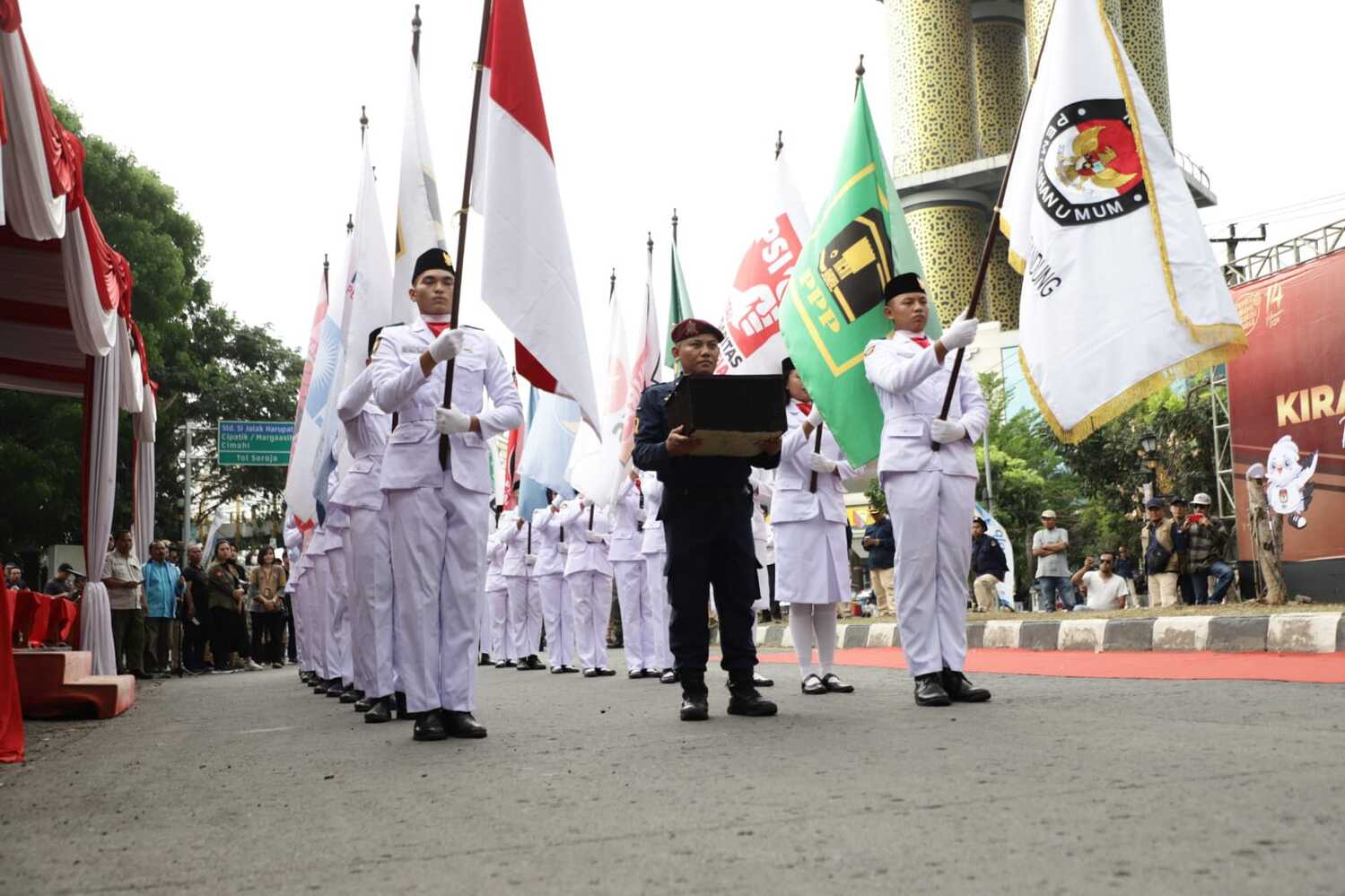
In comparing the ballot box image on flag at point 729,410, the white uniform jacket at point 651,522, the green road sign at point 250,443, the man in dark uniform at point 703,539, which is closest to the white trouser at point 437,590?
the man in dark uniform at point 703,539

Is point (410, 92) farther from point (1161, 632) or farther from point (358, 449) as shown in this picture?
point (1161, 632)

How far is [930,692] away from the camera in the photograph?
20.5 ft

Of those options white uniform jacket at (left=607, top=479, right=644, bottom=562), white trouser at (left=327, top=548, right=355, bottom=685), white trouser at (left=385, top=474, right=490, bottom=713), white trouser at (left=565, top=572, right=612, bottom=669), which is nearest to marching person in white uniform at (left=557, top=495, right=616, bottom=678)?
white trouser at (left=565, top=572, right=612, bottom=669)

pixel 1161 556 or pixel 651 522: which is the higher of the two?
pixel 651 522

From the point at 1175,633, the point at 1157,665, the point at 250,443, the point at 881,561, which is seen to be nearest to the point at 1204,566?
the point at 881,561

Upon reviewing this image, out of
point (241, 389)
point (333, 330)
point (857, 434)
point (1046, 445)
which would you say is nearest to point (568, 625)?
point (333, 330)

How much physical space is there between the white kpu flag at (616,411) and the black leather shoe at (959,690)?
175 inches

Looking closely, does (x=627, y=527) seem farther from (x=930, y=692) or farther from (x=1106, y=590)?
(x=1106, y=590)

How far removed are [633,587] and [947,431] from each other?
547cm

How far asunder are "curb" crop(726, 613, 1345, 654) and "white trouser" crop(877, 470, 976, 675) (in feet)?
9.93

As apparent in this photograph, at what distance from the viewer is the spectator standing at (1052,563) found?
62.4ft

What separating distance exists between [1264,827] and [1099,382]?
3873 mm

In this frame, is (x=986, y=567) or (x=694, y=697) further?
(x=986, y=567)

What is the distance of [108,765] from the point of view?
5594 mm
